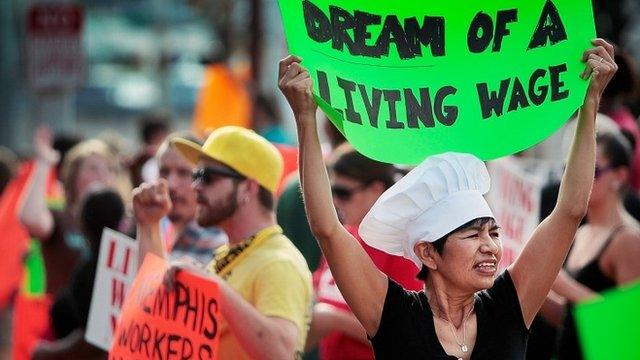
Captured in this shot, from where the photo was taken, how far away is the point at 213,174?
6723 mm

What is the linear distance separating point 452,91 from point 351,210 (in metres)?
1.86

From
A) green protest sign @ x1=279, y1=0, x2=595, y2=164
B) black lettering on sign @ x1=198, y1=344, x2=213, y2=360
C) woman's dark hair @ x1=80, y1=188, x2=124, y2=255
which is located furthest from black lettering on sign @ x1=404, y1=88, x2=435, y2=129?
woman's dark hair @ x1=80, y1=188, x2=124, y2=255

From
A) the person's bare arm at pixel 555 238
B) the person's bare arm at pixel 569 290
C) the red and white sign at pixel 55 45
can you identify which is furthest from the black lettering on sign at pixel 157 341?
the red and white sign at pixel 55 45

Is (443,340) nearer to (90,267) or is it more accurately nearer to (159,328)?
(159,328)

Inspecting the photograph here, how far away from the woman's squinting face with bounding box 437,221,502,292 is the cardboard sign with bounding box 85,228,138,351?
228cm

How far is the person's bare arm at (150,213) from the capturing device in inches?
245

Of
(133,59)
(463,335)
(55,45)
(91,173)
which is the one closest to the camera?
(463,335)

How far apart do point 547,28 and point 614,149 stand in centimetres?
242

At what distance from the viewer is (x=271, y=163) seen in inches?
266

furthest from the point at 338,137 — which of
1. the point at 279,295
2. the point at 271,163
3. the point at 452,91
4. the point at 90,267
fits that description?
the point at 452,91

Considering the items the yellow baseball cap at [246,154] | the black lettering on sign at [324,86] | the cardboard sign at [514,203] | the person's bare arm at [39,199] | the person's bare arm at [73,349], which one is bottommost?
the person's bare arm at [39,199]

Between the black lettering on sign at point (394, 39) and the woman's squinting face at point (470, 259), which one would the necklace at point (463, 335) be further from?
the black lettering on sign at point (394, 39)

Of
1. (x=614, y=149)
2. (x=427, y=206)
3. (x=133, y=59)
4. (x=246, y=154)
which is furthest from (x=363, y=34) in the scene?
(x=133, y=59)

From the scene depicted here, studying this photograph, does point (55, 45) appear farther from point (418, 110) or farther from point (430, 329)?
point (430, 329)
